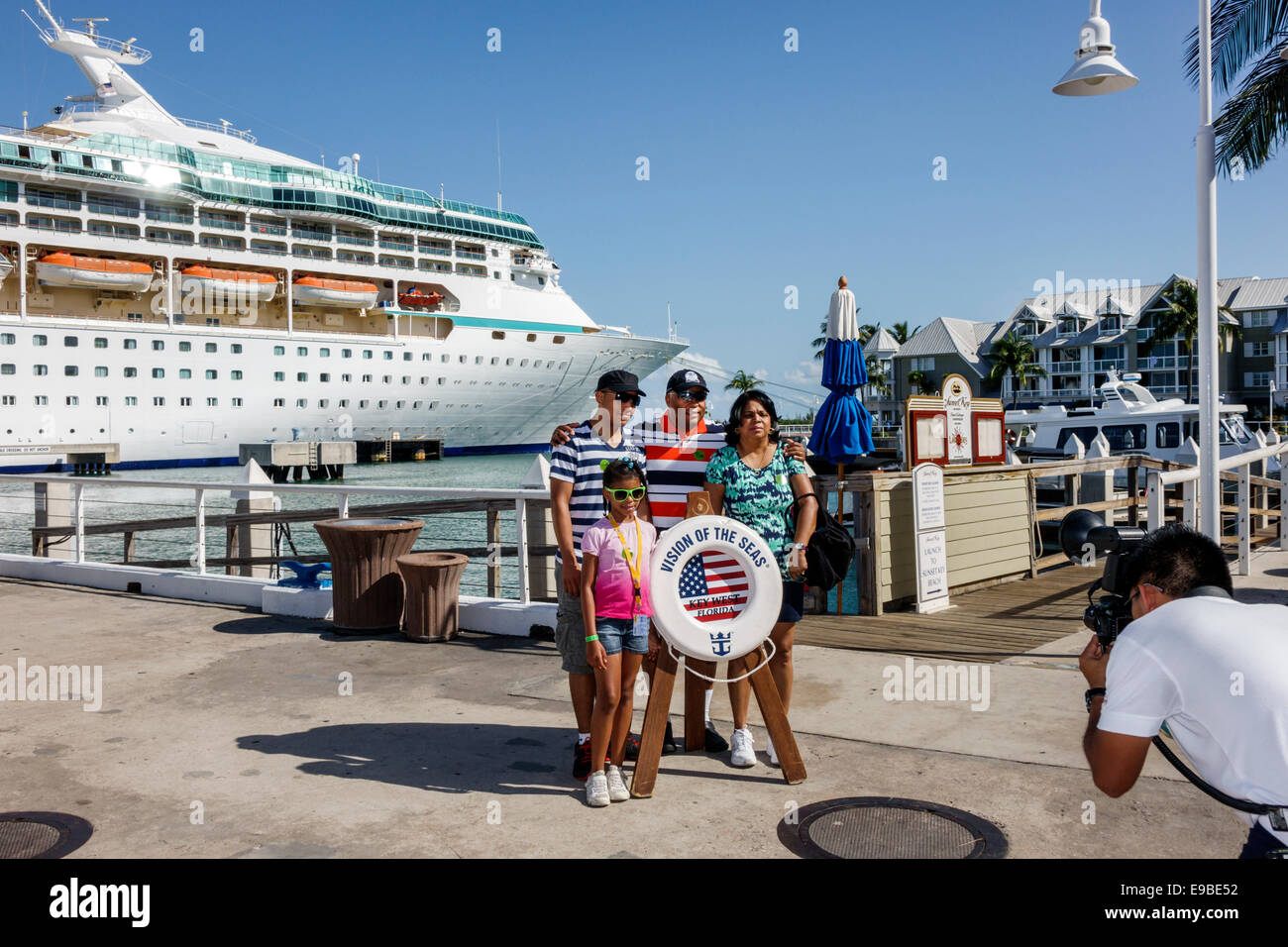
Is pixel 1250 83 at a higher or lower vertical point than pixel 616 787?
higher

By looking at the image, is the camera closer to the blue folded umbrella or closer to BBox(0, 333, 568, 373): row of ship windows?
the blue folded umbrella

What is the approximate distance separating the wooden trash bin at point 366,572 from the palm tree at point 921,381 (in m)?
66.8

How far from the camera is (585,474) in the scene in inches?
169

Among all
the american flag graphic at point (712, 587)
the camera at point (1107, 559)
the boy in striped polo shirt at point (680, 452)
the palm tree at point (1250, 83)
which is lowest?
the american flag graphic at point (712, 587)

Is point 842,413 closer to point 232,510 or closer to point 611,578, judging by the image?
point 611,578

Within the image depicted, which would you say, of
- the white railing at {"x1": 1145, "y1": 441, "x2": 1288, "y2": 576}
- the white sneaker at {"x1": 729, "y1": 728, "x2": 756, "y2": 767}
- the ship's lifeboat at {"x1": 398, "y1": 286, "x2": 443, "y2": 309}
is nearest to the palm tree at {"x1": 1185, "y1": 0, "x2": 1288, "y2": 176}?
the white railing at {"x1": 1145, "y1": 441, "x2": 1288, "y2": 576}

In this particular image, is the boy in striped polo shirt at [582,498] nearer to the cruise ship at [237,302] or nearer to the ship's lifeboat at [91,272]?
the cruise ship at [237,302]

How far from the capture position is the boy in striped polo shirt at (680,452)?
4.54 meters

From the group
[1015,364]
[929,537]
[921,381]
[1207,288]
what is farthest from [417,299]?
[1207,288]

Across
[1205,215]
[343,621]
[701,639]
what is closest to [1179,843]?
[701,639]

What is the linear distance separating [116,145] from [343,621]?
52.1 meters

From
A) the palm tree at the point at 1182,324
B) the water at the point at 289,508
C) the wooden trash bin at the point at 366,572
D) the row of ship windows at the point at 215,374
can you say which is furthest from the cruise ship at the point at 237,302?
the wooden trash bin at the point at 366,572

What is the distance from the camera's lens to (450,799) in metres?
3.99

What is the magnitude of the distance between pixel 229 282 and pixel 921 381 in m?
48.7
